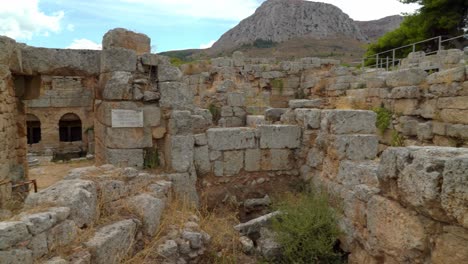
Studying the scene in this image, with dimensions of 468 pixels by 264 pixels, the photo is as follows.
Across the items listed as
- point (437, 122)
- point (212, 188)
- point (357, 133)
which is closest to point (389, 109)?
point (437, 122)

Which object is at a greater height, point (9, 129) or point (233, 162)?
point (9, 129)

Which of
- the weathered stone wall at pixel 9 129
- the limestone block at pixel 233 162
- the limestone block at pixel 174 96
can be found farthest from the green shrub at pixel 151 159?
the weathered stone wall at pixel 9 129

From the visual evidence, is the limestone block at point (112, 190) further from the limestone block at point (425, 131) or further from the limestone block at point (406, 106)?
the limestone block at point (406, 106)

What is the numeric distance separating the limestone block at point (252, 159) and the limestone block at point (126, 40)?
2.73 meters

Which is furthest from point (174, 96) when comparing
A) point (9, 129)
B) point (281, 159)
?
point (9, 129)

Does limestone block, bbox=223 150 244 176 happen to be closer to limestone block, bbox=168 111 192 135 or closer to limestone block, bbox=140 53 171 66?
limestone block, bbox=168 111 192 135

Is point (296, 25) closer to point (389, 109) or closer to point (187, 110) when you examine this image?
point (389, 109)

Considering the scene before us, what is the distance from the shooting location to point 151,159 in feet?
19.6

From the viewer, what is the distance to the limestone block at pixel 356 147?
4.82 metres

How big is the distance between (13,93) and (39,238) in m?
4.36

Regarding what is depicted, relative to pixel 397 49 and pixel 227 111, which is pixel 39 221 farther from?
pixel 397 49

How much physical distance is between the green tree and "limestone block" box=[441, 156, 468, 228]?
21.1m

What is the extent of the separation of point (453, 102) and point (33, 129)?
18.2m

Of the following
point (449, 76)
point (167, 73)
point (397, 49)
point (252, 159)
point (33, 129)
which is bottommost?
point (33, 129)
